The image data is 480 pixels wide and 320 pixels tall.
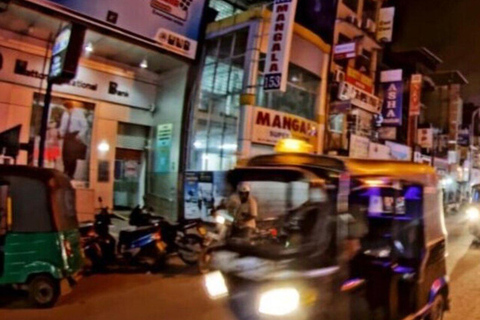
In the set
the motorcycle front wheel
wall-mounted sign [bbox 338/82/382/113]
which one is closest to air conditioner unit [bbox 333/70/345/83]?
wall-mounted sign [bbox 338/82/382/113]

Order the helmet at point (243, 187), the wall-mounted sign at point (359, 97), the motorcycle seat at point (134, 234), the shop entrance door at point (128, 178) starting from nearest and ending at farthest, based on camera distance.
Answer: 1. the helmet at point (243, 187)
2. the motorcycle seat at point (134, 234)
3. the shop entrance door at point (128, 178)
4. the wall-mounted sign at point (359, 97)

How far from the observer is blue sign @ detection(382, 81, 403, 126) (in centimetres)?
2691

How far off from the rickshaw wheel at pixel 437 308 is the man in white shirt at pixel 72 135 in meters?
11.3

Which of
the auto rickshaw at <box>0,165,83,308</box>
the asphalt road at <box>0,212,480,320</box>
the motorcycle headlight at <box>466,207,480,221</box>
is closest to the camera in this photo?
the asphalt road at <box>0,212,480,320</box>

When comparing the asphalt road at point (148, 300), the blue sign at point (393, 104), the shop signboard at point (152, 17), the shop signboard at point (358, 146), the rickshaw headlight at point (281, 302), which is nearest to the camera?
the rickshaw headlight at point (281, 302)

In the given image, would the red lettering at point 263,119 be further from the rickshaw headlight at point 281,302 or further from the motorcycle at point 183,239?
the rickshaw headlight at point 281,302

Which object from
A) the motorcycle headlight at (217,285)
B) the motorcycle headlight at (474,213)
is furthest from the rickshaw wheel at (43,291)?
the motorcycle headlight at (474,213)

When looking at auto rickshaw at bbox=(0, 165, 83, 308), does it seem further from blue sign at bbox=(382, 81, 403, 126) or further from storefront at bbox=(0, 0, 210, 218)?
blue sign at bbox=(382, 81, 403, 126)

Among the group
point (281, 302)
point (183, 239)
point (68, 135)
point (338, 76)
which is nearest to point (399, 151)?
point (338, 76)

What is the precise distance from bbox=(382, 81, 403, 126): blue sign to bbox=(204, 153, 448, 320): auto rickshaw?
71.9 feet

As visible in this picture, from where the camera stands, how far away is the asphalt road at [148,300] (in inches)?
267

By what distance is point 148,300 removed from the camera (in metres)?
7.68

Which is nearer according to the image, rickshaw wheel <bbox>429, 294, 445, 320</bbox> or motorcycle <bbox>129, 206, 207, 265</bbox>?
rickshaw wheel <bbox>429, 294, 445, 320</bbox>

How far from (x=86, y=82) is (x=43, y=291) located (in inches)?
352
